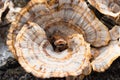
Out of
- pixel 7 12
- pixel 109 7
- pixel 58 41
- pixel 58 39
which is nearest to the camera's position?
pixel 58 41

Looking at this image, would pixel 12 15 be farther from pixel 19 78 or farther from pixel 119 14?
pixel 119 14

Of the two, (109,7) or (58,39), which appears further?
(109,7)

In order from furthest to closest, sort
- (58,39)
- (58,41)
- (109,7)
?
1. (109,7)
2. (58,39)
3. (58,41)

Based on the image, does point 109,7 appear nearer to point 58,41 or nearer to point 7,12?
point 58,41

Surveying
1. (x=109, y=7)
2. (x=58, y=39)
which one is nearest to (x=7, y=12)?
(x=58, y=39)

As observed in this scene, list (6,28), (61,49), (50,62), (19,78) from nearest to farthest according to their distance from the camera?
(50,62) → (61,49) → (19,78) → (6,28)

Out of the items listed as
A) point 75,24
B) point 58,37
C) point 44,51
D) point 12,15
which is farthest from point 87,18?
point 12,15

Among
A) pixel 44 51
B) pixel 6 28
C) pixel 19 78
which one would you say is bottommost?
pixel 19 78

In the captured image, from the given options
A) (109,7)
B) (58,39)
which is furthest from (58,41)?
(109,7)
